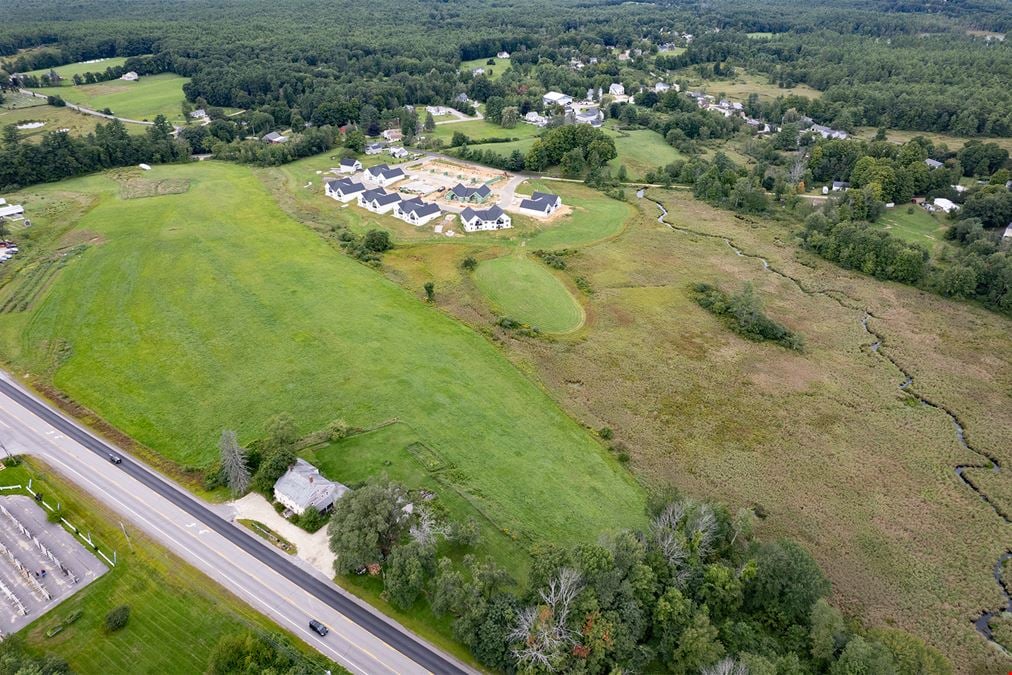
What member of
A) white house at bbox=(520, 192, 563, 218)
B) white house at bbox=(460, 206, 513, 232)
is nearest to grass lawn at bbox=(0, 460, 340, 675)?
white house at bbox=(460, 206, 513, 232)

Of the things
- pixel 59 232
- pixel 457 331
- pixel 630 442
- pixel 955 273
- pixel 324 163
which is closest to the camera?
pixel 630 442

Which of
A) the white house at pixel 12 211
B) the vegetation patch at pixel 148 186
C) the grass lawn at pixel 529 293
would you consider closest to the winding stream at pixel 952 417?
the grass lawn at pixel 529 293

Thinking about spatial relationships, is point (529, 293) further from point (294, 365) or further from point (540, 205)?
point (294, 365)

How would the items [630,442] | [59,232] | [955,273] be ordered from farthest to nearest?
1. [59,232]
2. [955,273]
3. [630,442]

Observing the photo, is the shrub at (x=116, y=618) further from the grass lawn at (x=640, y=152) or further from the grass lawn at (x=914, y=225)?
the grass lawn at (x=640, y=152)

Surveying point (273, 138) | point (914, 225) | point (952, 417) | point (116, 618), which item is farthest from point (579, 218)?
point (116, 618)

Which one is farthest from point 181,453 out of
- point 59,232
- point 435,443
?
point 59,232

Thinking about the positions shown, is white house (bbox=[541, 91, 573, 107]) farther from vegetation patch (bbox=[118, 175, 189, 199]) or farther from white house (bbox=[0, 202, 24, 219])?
white house (bbox=[0, 202, 24, 219])

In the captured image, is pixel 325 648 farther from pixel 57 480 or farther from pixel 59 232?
pixel 59 232
